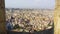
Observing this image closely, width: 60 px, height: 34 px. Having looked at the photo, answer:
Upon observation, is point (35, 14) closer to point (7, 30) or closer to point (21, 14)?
point (21, 14)

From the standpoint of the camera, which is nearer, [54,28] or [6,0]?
[54,28]

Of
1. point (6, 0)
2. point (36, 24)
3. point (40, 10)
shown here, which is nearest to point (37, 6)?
point (40, 10)

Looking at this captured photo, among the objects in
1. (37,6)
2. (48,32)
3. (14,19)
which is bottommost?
(48,32)

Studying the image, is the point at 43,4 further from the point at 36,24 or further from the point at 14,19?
the point at 14,19

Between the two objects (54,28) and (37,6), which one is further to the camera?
(37,6)

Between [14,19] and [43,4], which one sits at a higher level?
[43,4]

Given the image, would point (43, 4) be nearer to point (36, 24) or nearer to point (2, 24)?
point (36, 24)

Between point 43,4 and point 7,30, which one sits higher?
point 43,4

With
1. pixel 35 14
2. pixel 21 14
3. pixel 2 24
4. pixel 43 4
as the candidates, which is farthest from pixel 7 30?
pixel 43 4
